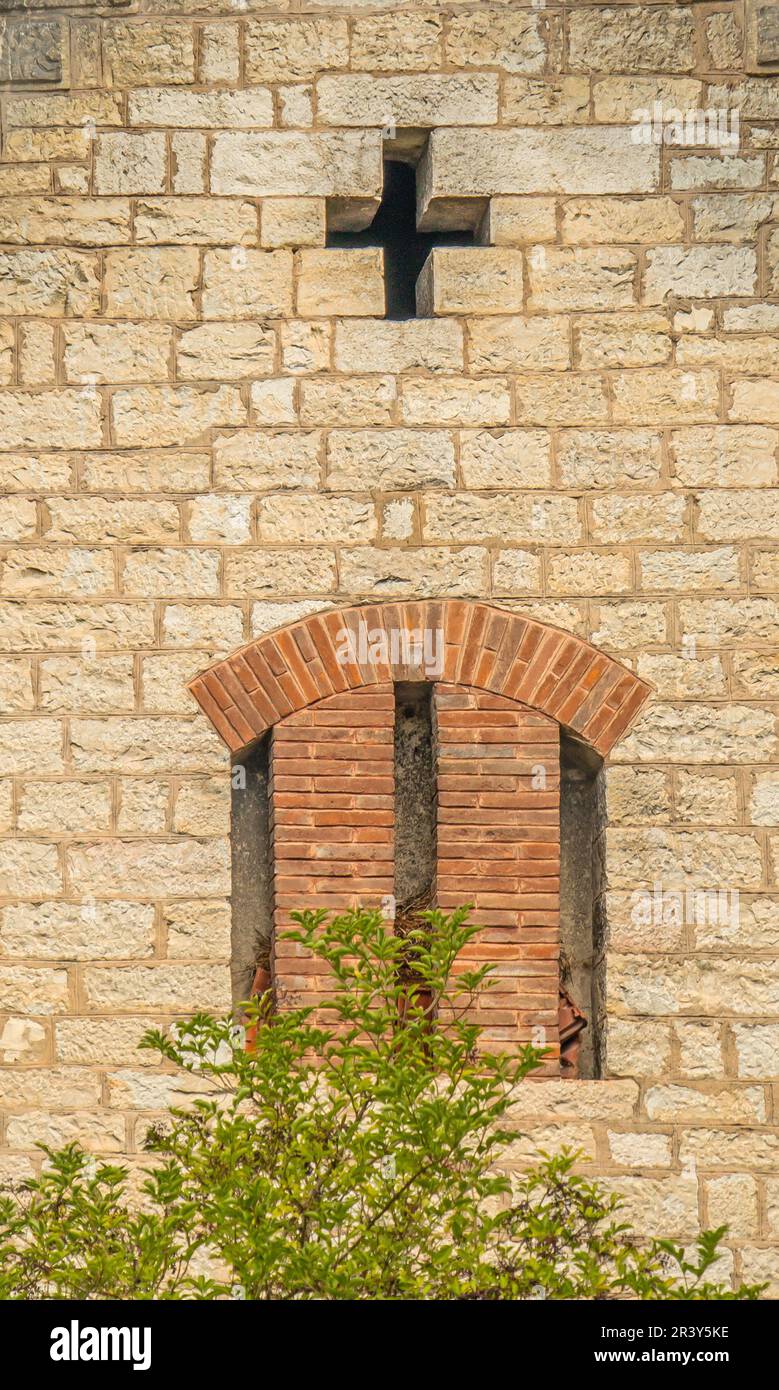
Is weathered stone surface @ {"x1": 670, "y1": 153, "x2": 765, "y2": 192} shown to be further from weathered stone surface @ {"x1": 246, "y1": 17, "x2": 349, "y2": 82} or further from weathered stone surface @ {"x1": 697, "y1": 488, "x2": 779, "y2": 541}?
weathered stone surface @ {"x1": 246, "y1": 17, "x2": 349, "y2": 82}

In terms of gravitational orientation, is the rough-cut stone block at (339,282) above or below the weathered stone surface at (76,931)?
above

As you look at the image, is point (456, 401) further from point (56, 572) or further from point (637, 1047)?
point (637, 1047)

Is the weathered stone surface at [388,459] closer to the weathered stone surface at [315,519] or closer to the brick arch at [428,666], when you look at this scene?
the weathered stone surface at [315,519]

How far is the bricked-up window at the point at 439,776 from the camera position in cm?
629

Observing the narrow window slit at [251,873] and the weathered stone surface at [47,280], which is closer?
the narrow window slit at [251,873]

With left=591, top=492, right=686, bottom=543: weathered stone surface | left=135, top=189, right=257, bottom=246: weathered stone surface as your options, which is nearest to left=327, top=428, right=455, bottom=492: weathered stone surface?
left=591, top=492, right=686, bottom=543: weathered stone surface

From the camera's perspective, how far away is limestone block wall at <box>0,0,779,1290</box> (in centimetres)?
624

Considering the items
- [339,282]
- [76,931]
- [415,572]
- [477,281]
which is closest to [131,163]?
[339,282]

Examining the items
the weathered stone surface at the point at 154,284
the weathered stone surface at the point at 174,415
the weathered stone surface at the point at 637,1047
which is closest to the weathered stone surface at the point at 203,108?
the weathered stone surface at the point at 154,284

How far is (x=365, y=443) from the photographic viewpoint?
6.48m

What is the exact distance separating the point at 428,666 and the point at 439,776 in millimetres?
365

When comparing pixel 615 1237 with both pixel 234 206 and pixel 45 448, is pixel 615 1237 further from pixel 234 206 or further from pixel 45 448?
pixel 234 206

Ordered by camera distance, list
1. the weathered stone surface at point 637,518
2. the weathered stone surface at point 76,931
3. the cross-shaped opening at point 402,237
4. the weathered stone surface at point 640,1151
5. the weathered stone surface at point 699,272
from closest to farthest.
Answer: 1. the weathered stone surface at point 640,1151
2. the weathered stone surface at point 76,931
3. the weathered stone surface at point 637,518
4. the weathered stone surface at point 699,272
5. the cross-shaped opening at point 402,237

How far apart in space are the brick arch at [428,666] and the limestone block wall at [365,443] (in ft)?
0.20
